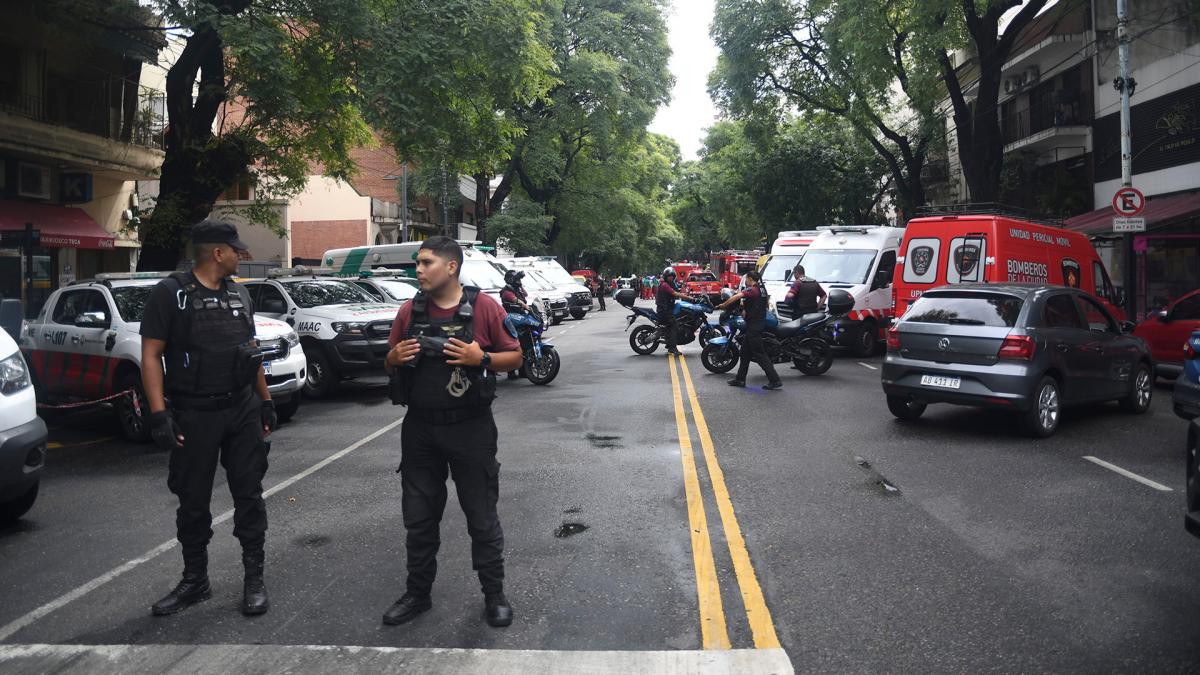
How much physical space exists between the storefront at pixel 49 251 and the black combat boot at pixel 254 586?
13.9m

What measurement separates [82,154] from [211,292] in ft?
57.0

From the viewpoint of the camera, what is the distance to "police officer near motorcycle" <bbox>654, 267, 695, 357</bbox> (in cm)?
1823

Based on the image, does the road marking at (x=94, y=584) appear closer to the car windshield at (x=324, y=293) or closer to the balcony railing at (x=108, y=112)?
the car windshield at (x=324, y=293)

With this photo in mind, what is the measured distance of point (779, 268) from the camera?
21641 millimetres

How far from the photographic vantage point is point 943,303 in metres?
9.94

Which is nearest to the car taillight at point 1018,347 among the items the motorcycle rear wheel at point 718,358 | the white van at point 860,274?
the motorcycle rear wheel at point 718,358

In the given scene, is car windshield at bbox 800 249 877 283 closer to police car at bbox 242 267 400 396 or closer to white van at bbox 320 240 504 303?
white van at bbox 320 240 504 303

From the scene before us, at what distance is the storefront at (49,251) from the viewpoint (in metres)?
17.8

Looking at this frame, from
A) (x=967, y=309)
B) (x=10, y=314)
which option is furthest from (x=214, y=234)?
(x=967, y=309)

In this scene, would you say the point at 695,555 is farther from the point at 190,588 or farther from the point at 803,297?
the point at 803,297

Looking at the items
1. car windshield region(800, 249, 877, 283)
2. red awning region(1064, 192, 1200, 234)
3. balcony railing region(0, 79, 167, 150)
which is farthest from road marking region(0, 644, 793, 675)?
balcony railing region(0, 79, 167, 150)

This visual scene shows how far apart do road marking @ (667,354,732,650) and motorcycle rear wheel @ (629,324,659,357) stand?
9798mm

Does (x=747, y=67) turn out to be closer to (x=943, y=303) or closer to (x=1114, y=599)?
(x=943, y=303)

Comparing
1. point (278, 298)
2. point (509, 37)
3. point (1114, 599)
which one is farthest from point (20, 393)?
point (509, 37)
